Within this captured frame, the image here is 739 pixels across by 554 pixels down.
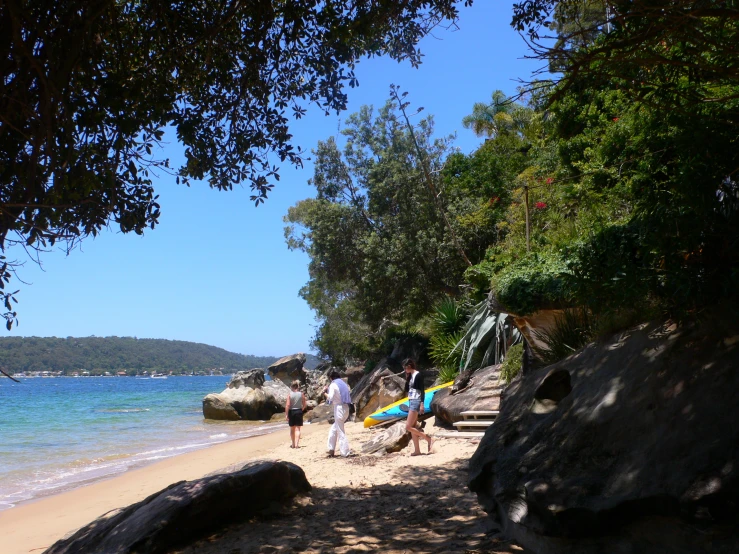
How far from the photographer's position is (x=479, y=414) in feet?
38.4

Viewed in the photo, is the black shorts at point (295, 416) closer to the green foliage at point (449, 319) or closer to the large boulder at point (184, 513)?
the green foliage at point (449, 319)

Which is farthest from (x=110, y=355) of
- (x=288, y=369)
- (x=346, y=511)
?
(x=346, y=511)

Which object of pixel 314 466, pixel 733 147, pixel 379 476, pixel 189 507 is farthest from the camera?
pixel 314 466

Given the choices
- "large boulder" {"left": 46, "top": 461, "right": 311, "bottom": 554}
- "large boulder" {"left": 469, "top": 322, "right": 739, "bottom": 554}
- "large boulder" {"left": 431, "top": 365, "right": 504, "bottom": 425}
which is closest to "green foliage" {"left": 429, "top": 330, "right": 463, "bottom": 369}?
"large boulder" {"left": 431, "top": 365, "right": 504, "bottom": 425}

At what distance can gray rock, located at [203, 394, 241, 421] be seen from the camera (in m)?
28.5

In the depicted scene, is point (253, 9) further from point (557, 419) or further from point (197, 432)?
point (197, 432)

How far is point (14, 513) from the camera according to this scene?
10578mm

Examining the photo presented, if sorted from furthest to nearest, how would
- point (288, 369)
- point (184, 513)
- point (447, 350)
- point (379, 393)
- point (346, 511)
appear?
point (288, 369), point (379, 393), point (447, 350), point (346, 511), point (184, 513)

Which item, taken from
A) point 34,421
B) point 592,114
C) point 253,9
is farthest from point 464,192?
point 34,421

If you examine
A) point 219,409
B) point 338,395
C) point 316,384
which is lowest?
point 219,409

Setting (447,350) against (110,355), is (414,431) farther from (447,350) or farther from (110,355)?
(110,355)

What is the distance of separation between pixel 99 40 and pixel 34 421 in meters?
30.2

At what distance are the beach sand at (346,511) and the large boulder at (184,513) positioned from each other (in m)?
0.14

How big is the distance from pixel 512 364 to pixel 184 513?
765 centimetres
